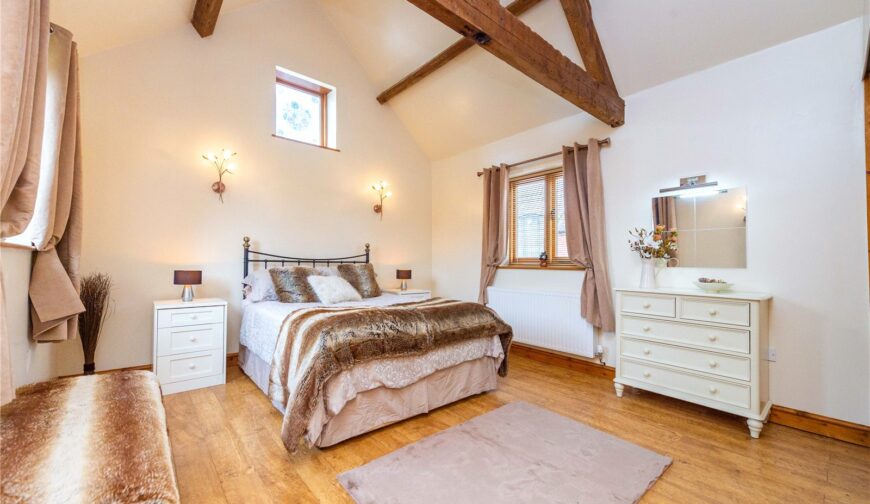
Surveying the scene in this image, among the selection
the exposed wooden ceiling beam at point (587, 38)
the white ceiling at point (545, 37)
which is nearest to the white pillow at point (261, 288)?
the white ceiling at point (545, 37)

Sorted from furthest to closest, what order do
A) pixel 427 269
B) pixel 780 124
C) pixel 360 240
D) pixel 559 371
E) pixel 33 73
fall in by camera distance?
pixel 427 269 < pixel 360 240 < pixel 559 371 < pixel 780 124 < pixel 33 73

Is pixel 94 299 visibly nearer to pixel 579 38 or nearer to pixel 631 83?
pixel 579 38

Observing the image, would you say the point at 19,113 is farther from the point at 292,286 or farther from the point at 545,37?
the point at 545,37

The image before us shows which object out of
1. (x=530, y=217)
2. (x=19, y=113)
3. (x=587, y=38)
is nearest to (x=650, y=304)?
(x=530, y=217)

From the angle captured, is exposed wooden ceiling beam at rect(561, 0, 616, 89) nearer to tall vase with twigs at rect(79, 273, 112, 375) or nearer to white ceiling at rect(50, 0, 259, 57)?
white ceiling at rect(50, 0, 259, 57)

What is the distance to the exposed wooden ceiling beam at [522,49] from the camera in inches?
80.1

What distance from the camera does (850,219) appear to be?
2.30 meters

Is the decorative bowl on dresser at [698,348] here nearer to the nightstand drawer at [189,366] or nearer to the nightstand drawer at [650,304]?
the nightstand drawer at [650,304]

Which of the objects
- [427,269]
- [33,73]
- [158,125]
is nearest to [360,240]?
[427,269]

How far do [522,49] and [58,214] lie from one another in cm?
284

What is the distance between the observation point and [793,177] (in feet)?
8.25

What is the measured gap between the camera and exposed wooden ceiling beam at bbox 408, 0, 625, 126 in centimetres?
204

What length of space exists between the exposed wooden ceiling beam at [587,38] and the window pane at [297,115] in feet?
9.84

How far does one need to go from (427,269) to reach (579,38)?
344 centimetres
